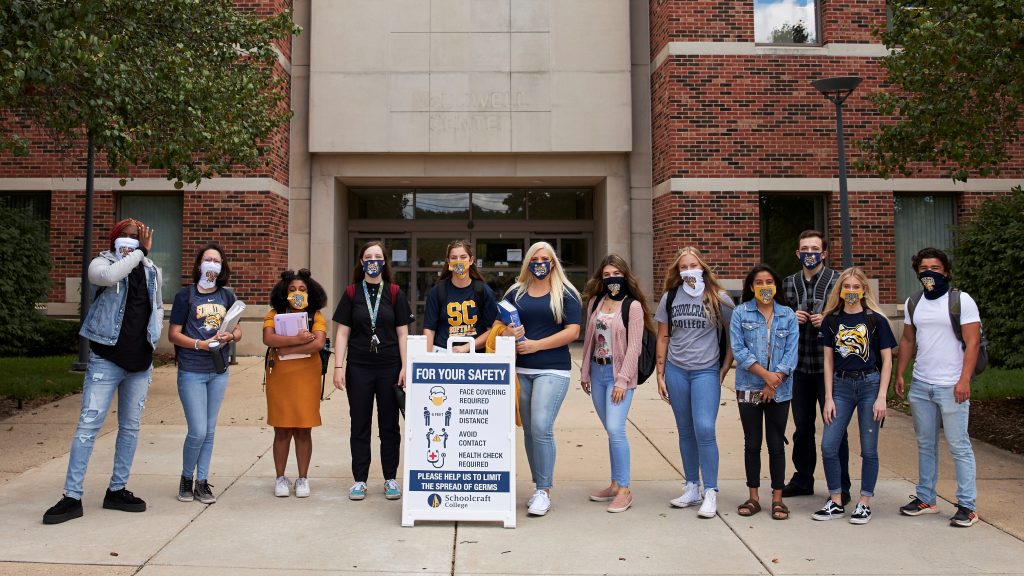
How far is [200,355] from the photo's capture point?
5465 millimetres

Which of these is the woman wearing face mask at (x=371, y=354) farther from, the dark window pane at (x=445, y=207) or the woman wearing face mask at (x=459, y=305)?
the dark window pane at (x=445, y=207)

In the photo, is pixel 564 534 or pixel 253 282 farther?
pixel 253 282

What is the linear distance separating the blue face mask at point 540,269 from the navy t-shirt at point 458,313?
36 cm

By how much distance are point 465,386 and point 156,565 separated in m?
2.07

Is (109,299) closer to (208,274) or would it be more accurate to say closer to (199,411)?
(208,274)

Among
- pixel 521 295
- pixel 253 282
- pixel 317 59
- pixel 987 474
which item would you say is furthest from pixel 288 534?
pixel 317 59

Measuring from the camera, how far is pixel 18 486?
587cm

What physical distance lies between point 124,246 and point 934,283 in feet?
17.9

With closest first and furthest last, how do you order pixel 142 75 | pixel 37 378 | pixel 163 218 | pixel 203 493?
pixel 203 493, pixel 142 75, pixel 37 378, pixel 163 218

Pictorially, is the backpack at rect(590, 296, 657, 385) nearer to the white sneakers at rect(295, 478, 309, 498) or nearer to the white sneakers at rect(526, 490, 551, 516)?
the white sneakers at rect(526, 490, 551, 516)

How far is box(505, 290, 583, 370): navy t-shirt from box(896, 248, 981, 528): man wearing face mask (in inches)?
90.2

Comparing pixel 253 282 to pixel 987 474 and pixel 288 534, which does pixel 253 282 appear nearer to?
pixel 288 534

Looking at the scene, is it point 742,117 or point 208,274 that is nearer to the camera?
point 208,274

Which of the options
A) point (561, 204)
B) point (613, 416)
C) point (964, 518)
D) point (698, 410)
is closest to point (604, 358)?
point (613, 416)
